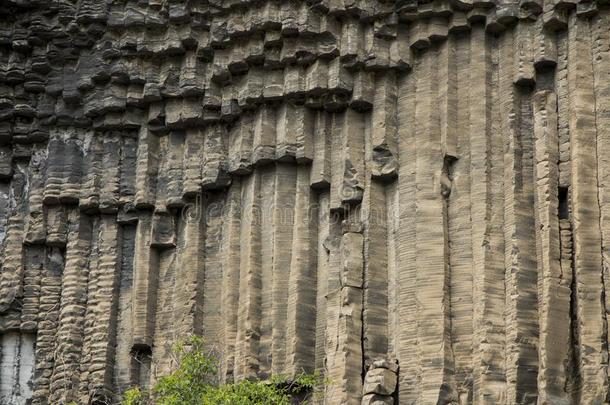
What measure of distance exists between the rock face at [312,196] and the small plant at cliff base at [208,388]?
1.09 ft

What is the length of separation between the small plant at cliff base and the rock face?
1.09ft

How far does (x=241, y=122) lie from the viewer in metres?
23.8

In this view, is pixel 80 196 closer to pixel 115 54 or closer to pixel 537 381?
pixel 115 54

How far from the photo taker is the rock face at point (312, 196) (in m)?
20.7

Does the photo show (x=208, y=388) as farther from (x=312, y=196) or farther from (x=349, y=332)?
(x=312, y=196)

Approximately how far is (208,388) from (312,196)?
323 centimetres

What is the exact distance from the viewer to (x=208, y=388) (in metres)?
21.0

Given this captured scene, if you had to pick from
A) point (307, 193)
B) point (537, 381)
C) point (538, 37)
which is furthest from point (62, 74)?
point (537, 381)

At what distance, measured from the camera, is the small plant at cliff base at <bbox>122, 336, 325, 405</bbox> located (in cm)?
2066

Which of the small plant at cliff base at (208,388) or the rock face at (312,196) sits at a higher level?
the rock face at (312,196)

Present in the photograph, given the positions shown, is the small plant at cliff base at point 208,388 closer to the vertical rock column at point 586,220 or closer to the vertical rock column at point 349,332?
the vertical rock column at point 349,332

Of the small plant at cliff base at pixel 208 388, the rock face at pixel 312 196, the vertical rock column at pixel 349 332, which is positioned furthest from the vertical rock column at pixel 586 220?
the small plant at cliff base at pixel 208 388

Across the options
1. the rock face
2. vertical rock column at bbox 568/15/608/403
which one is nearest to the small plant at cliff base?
the rock face

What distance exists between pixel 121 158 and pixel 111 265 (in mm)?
1584
